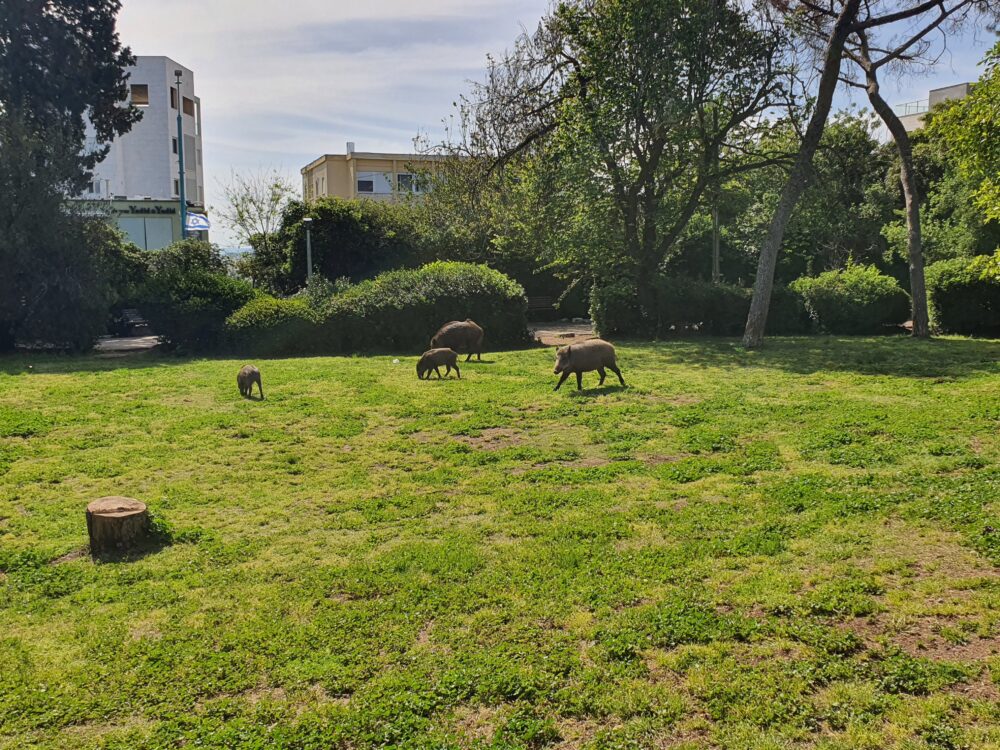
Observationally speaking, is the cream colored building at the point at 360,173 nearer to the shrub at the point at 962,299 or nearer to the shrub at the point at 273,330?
the shrub at the point at 273,330

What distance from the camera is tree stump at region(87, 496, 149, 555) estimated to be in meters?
6.53

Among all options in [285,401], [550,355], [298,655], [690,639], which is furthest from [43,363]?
[690,639]

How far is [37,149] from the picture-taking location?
20016 mm

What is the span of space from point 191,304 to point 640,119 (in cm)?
1320

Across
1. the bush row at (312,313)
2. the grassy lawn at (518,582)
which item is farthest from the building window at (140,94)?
the grassy lawn at (518,582)

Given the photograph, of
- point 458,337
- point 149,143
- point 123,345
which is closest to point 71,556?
point 458,337

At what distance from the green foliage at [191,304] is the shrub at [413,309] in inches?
117

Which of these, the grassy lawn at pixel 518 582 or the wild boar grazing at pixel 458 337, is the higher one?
the wild boar grazing at pixel 458 337

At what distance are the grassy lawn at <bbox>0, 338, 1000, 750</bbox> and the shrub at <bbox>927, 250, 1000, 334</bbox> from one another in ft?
38.2

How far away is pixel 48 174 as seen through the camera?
20.1 meters

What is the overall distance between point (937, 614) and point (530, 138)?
2159 cm

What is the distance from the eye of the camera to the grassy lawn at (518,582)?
405cm

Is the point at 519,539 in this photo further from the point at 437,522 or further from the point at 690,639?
the point at 690,639

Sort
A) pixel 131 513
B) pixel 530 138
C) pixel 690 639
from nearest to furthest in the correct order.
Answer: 1. pixel 690 639
2. pixel 131 513
3. pixel 530 138
